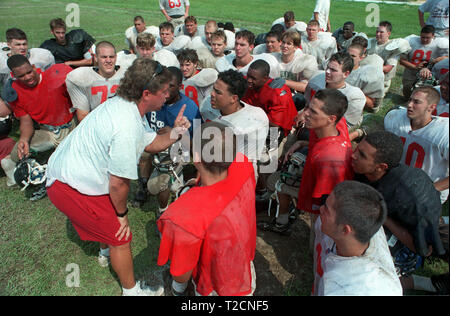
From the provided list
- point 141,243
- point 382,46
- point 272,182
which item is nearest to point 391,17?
point 382,46

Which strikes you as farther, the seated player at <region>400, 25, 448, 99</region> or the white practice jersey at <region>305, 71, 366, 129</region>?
the seated player at <region>400, 25, 448, 99</region>

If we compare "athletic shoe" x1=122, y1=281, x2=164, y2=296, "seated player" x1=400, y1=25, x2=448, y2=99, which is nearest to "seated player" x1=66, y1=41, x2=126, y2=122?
"athletic shoe" x1=122, y1=281, x2=164, y2=296

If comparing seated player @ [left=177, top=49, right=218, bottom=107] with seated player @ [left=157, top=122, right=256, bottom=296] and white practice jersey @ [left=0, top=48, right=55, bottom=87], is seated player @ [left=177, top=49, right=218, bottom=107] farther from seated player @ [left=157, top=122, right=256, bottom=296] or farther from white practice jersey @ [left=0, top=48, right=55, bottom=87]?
white practice jersey @ [left=0, top=48, right=55, bottom=87]

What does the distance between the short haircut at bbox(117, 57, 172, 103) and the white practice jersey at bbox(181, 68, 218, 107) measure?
2.37 meters

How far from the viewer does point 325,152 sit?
2840 millimetres

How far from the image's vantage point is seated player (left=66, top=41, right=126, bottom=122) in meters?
4.51

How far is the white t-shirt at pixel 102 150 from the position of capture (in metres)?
2.36

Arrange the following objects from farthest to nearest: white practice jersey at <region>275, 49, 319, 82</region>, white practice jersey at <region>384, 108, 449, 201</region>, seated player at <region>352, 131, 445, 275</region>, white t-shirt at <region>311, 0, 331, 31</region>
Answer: white t-shirt at <region>311, 0, 331, 31</region> → white practice jersey at <region>275, 49, 319, 82</region> → white practice jersey at <region>384, 108, 449, 201</region> → seated player at <region>352, 131, 445, 275</region>

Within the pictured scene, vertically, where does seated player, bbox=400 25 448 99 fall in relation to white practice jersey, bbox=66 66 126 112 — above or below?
above

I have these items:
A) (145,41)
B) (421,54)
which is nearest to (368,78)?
(421,54)

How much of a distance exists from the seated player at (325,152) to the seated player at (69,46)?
Result: 589 centimetres

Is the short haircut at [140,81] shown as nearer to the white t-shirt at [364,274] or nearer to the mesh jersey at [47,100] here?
the white t-shirt at [364,274]

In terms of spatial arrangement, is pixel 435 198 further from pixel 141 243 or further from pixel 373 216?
pixel 141 243

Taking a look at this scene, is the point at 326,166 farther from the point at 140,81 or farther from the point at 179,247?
the point at 140,81
